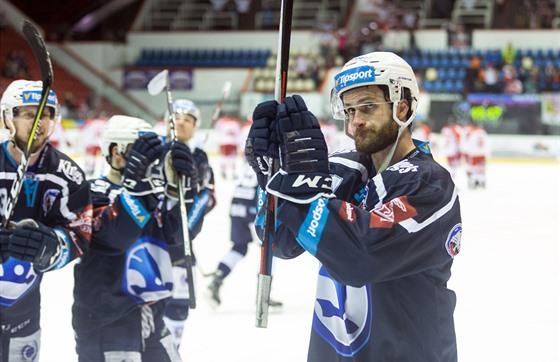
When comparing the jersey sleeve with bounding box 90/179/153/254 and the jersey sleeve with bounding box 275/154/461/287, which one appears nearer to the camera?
the jersey sleeve with bounding box 275/154/461/287

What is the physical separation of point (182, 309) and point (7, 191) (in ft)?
4.53

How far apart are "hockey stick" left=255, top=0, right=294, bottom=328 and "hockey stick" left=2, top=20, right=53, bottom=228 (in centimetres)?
86

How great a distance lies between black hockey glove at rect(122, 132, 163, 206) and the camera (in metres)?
2.78

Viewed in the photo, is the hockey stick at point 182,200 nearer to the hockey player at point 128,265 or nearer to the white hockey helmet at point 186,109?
the hockey player at point 128,265

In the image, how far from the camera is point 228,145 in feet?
48.1

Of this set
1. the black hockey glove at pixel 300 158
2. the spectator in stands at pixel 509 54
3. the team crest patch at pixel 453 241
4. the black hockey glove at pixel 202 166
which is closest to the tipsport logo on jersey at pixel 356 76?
the black hockey glove at pixel 300 158

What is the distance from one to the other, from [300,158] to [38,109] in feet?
3.40

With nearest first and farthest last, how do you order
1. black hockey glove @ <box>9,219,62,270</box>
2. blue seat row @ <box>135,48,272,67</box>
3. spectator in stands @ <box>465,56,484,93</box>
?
black hockey glove @ <box>9,219,62,270</box>
spectator in stands @ <box>465,56,484,93</box>
blue seat row @ <box>135,48,272,67</box>

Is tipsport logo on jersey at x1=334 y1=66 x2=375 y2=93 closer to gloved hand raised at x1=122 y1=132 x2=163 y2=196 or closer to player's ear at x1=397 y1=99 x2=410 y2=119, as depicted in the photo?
player's ear at x1=397 y1=99 x2=410 y2=119

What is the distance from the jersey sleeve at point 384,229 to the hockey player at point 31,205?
1037mm

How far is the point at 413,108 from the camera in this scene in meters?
1.96

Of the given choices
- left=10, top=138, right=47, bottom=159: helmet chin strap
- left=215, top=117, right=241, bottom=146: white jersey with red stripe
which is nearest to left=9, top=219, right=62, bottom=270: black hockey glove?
left=10, top=138, right=47, bottom=159: helmet chin strap

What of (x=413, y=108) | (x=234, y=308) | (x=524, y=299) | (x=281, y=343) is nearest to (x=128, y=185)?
(x=413, y=108)

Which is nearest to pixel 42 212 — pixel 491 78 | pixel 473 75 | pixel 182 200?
pixel 182 200
